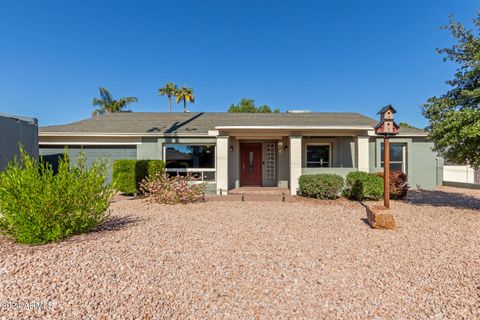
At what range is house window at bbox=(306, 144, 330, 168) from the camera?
496 inches

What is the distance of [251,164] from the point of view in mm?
12930

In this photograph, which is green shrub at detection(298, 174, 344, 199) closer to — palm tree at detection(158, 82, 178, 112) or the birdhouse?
the birdhouse

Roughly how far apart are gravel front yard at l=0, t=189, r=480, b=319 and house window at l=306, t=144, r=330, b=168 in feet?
22.2

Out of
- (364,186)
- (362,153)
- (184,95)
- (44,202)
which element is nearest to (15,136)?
(44,202)

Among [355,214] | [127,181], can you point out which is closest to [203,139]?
[127,181]

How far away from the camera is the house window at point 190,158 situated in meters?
11.5

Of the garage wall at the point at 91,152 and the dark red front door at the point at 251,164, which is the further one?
the dark red front door at the point at 251,164

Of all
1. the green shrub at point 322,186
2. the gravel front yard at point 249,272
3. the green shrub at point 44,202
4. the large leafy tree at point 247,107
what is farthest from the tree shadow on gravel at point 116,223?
the large leafy tree at point 247,107

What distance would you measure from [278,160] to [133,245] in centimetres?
938

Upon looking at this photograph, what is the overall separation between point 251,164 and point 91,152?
26.6ft

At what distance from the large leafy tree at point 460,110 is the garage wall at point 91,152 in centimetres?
1230

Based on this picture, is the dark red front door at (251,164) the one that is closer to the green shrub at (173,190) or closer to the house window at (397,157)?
the green shrub at (173,190)

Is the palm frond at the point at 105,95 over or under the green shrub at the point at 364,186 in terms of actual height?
over

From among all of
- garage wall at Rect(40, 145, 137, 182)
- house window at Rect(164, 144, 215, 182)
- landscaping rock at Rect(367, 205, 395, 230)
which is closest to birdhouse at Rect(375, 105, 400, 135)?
landscaping rock at Rect(367, 205, 395, 230)
